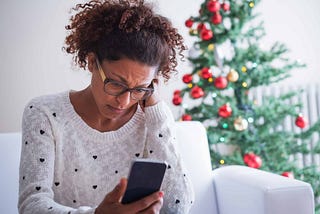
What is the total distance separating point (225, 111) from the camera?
2.53 metres

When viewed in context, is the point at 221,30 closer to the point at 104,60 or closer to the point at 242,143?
the point at 242,143

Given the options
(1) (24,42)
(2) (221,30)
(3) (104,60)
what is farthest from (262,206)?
(1) (24,42)

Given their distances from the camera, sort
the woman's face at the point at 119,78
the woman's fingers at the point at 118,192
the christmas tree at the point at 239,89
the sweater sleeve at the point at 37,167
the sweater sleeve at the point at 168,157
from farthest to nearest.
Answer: the christmas tree at the point at 239,89 < the sweater sleeve at the point at 168,157 < the woman's face at the point at 119,78 < the sweater sleeve at the point at 37,167 < the woman's fingers at the point at 118,192

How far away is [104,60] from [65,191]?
1.36 feet

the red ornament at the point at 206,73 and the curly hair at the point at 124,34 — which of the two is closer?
the curly hair at the point at 124,34

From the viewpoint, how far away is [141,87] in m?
1.29

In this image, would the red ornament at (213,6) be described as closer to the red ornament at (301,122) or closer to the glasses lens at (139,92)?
the red ornament at (301,122)

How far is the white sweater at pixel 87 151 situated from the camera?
1.28 meters

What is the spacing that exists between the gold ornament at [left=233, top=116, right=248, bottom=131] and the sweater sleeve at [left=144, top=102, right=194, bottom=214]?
3.54ft

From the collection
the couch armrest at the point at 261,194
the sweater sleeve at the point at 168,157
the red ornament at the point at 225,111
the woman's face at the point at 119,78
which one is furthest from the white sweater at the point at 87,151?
the red ornament at the point at 225,111

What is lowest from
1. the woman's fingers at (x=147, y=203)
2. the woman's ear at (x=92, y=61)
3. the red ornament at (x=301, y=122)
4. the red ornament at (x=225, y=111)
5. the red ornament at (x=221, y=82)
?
the woman's fingers at (x=147, y=203)

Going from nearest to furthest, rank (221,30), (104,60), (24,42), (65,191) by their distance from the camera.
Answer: (104,60) → (65,191) → (221,30) → (24,42)

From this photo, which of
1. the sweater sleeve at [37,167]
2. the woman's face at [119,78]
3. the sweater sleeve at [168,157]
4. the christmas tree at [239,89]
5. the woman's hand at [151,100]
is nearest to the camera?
the sweater sleeve at [37,167]

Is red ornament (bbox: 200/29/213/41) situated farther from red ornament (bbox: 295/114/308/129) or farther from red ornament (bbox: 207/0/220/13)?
red ornament (bbox: 295/114/308/129)
